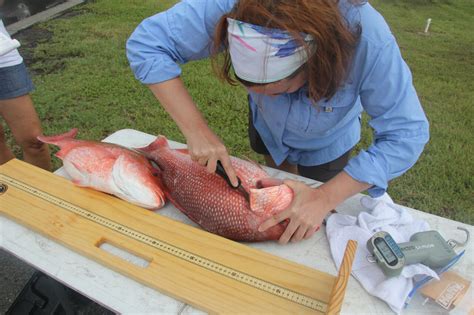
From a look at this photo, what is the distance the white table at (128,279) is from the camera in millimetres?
1369

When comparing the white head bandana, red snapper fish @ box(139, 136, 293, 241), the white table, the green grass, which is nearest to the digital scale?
the white table

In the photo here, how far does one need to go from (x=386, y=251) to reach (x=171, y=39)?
117 cm

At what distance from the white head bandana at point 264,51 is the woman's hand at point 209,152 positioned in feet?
1.27

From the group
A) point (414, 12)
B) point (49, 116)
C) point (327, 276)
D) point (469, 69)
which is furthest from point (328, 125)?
point (414, 12)

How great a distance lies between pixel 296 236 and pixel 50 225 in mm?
1023

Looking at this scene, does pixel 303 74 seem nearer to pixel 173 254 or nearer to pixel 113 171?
pixel 173 254

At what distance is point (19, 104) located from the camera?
8.30ft

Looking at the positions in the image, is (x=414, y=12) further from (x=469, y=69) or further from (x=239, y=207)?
(x=239, y=207)

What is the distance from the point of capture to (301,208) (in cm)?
153

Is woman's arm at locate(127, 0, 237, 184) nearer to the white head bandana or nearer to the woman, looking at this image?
the woman

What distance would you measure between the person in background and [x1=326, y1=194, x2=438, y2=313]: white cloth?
2.07m

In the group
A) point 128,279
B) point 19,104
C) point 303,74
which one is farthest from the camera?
point 19,104

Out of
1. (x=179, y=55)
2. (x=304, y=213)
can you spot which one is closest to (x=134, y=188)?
(x=179, y=55)

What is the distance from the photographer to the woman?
1.20 meters
